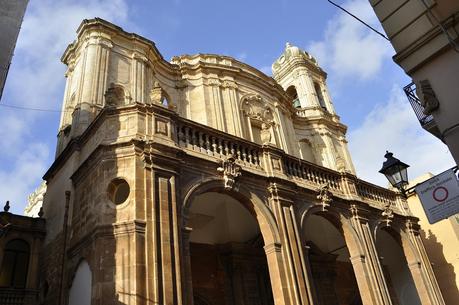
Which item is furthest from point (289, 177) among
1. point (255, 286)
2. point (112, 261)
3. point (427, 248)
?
point (427, 248)

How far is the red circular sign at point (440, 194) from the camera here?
819 cm

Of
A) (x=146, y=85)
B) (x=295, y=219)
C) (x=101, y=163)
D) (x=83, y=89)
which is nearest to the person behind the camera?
(x=101, y=163)

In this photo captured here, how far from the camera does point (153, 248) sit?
9289 millimetres

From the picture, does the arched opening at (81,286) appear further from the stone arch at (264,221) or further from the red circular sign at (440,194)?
the red circular sign at (440,194)

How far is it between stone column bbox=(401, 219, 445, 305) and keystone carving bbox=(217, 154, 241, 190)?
961cm

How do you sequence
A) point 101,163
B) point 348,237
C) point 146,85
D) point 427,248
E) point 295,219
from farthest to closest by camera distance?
point 427,248 → point 146,85 → point 348,237 → point 295,219 → point 101,163

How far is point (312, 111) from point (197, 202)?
49.7 ft

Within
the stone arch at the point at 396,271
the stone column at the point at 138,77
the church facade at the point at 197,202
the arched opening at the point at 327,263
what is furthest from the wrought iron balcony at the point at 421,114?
the stone column at the point at 138,77

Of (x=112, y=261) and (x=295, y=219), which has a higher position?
(x=295, y=219)

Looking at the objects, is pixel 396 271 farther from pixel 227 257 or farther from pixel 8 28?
pixel 8 28

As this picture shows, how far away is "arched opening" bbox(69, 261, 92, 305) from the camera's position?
965 cm

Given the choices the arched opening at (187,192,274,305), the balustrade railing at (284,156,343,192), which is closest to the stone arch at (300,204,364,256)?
the balustrade railing at (284,156,343,192)

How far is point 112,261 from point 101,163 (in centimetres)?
260

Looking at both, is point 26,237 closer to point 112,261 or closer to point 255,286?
point 112,261
